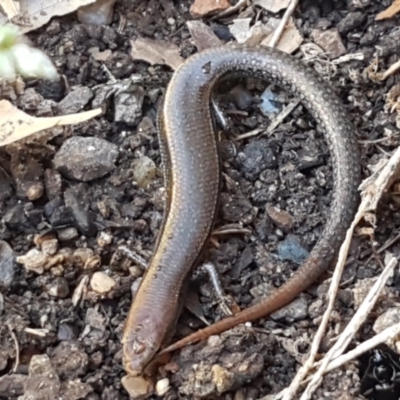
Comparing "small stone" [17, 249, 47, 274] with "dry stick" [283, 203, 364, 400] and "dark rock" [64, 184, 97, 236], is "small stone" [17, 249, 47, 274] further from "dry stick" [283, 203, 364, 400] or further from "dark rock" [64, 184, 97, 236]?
"dry stick" [283, 203, 364, 400]

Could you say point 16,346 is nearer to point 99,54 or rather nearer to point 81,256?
point 81,256

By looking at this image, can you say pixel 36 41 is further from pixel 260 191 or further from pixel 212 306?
pixel 212 306

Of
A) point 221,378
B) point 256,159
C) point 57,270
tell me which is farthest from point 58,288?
point 256,159

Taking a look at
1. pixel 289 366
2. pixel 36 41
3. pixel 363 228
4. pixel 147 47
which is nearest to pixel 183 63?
pixel 147 47

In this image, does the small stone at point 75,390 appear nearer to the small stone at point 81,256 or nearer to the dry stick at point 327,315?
the small stone at point 81,256

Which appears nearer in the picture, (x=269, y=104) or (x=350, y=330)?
(x=350, y=330)

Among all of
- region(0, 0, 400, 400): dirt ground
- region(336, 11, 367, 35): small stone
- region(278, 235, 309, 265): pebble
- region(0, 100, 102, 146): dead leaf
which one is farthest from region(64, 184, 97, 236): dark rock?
region(336, 11, 367, 35): small stone
